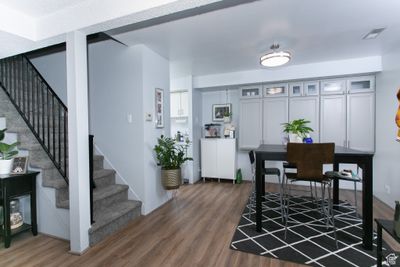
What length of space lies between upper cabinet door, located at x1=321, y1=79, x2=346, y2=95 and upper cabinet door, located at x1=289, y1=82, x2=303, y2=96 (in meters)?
0.39

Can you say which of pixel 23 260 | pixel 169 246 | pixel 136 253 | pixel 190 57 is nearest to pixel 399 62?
pixel 190 57

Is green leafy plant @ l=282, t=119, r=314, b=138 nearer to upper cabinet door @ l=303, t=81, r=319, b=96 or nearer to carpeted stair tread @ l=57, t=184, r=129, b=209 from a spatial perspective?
upper cabinet door @ l=303, t=81, r=319, b=96

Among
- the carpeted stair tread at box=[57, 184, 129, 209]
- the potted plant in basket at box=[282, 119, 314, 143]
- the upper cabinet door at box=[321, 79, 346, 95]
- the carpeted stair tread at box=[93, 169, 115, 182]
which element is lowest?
the carpeted stair tread at box=[57, 184, 129, 209]

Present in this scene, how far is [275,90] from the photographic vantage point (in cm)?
428

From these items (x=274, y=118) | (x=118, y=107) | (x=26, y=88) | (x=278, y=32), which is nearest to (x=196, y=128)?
(x=274, y=118)

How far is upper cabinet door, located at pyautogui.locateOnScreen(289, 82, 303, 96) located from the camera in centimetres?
410

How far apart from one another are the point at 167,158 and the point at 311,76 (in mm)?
3140

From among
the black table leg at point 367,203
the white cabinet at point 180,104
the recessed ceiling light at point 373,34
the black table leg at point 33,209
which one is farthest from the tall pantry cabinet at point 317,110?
the black table leg at point 33,209

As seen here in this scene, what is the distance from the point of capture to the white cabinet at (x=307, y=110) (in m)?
3.99

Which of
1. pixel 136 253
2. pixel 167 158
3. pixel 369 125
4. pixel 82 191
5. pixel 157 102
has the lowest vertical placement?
pixel 136 253

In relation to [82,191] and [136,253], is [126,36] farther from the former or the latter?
[136,253]

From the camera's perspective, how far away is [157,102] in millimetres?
3248

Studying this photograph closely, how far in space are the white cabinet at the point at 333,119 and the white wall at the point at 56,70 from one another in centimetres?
501

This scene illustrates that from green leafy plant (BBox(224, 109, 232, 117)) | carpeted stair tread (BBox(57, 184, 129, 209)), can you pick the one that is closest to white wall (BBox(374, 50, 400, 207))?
green leafy plant (BBox(224, 109, 232, 117))
